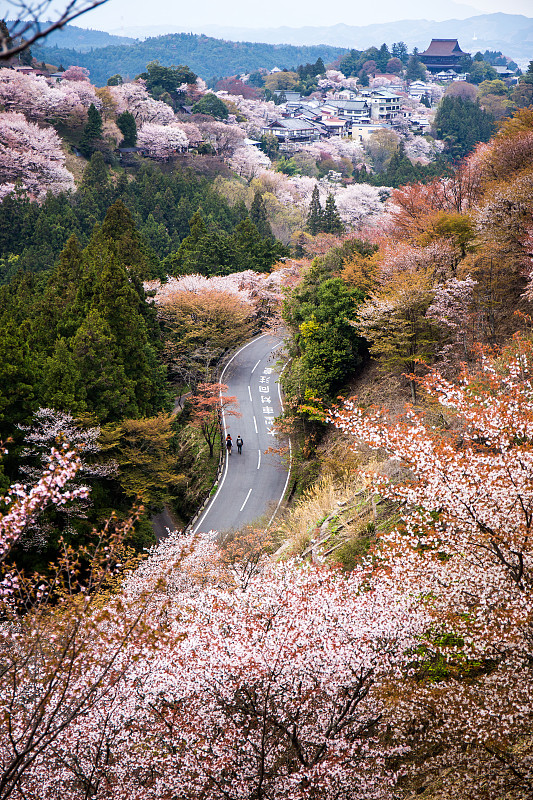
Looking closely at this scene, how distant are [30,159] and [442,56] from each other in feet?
340

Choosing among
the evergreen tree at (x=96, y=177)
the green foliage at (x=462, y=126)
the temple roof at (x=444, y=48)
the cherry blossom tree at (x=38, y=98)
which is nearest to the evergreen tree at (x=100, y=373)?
the evergreen tree at (x=96, y=177)

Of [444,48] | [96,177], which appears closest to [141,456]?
[96,177]

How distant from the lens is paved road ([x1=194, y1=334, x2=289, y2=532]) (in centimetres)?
1795

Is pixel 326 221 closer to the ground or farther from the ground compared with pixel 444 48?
closer to the ground

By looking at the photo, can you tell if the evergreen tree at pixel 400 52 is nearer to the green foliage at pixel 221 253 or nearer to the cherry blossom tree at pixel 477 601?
the green foliage at pixel 221 253

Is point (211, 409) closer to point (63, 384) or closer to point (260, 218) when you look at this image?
point (63, 384)

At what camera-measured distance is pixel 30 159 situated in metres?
40.8

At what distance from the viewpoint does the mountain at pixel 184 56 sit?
4835 inches

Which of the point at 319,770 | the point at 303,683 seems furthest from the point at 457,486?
the point at 319,770

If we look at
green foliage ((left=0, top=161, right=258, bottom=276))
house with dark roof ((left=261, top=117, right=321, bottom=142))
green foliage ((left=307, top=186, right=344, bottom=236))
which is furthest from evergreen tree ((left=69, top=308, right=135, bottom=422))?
house with dark roof ((left=261, top=117, right=321, bottom=142))

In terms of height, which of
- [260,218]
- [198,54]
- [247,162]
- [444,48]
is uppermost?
[198,54]

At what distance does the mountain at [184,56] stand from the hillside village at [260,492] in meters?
92.4

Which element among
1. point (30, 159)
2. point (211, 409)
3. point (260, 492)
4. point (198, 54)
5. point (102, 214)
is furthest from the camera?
point (198, 54)

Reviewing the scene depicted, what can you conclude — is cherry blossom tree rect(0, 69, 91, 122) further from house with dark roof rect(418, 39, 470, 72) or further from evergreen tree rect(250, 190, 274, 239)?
house with dark roof rect(418, 39, 470, 72)
